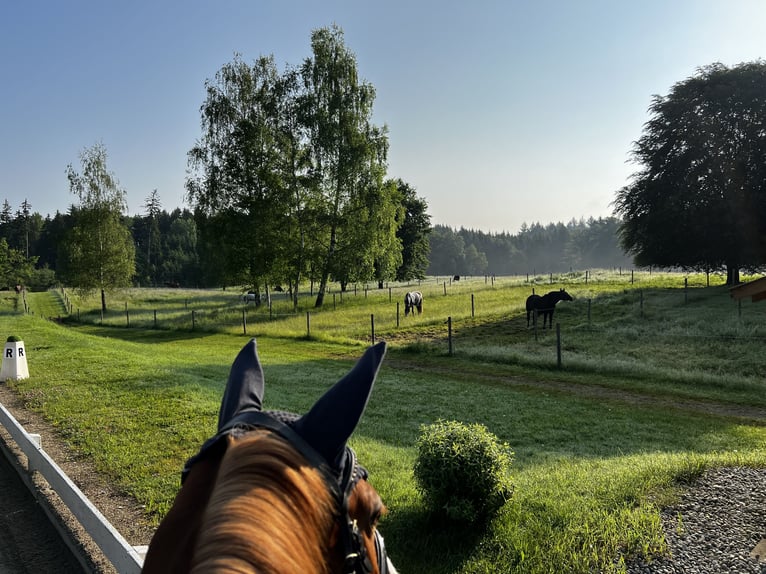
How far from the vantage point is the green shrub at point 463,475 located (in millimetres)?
4043

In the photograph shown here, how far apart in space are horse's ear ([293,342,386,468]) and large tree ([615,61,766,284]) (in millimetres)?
32026

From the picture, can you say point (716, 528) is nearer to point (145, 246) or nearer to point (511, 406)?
point (511, 406)

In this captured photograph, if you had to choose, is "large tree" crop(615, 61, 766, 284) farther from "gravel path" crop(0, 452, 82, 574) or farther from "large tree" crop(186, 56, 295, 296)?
"gravel path" crop(0, 452, 82, 574)

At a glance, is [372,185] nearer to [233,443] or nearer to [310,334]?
[310,334]

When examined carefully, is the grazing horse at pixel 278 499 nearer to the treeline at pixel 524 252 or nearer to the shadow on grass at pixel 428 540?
the shadow on grass at pixel 428 540

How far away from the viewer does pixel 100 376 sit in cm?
1089

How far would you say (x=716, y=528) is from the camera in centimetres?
389

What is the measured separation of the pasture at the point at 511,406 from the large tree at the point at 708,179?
533 centimetres

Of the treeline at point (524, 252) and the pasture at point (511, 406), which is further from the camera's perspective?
the treeline at point (524, 252)

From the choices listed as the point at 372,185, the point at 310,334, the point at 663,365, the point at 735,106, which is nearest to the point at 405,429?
the point at 663,365

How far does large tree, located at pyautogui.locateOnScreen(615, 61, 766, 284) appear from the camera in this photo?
27578mm

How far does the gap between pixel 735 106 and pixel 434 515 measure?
34066mm

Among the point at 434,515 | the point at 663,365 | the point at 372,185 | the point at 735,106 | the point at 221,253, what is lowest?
the point at 663,365

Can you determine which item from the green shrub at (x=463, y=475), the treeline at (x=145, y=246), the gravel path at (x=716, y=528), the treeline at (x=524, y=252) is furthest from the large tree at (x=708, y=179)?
the treeline at (x=524, y=252)
